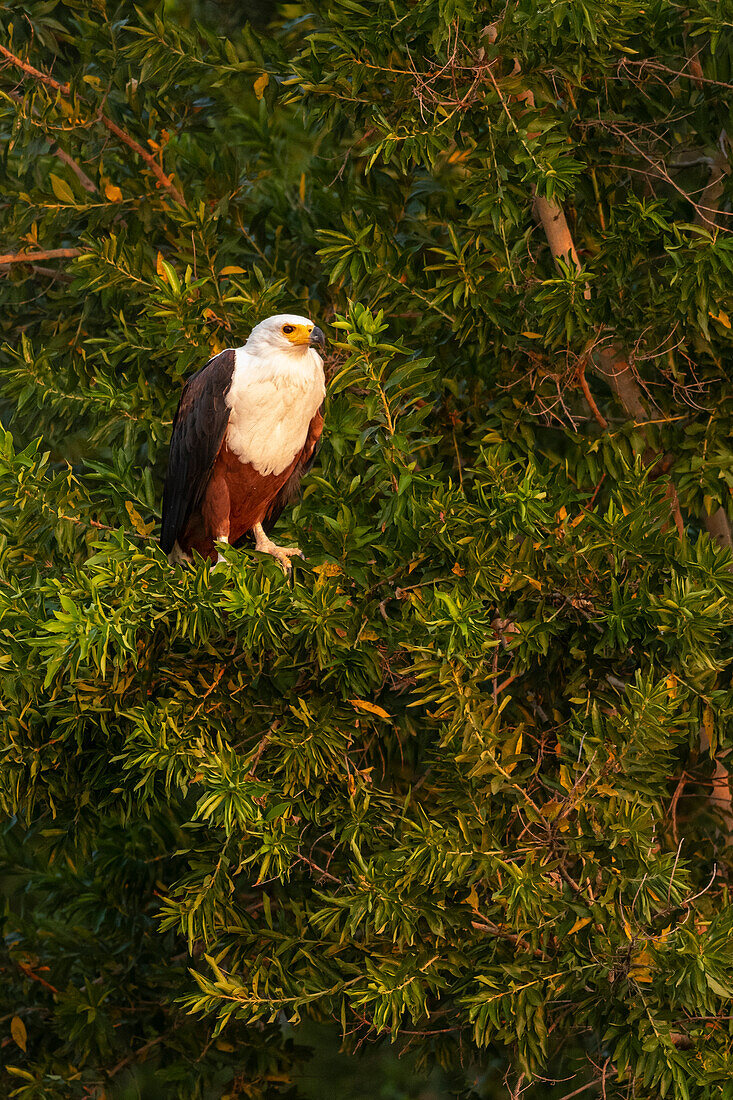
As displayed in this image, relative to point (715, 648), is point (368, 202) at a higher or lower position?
higher

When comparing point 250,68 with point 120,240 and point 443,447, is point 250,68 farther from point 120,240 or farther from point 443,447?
point 443,447

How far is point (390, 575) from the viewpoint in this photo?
3.52 m

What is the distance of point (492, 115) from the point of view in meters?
3.98

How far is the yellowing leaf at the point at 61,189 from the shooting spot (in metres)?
4.89

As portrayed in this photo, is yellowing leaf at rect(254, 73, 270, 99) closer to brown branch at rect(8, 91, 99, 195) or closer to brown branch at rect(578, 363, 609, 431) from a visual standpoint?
brown branch at rect(8, 91, 99, 195)

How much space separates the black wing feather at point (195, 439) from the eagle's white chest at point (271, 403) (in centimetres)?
4

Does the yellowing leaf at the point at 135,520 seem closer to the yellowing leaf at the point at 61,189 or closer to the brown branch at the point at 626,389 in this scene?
the yellowing leaf at the point at 61,189

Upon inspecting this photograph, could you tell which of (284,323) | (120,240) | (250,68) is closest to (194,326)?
(284,323)

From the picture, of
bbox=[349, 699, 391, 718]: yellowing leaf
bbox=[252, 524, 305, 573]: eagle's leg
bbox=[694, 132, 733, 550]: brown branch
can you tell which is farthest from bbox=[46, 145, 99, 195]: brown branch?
bbox=[349, 699, 391, 718]: yellowing leaf

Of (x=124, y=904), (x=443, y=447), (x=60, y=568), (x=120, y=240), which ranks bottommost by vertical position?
(x=124, y=904)

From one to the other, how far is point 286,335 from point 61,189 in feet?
4.86

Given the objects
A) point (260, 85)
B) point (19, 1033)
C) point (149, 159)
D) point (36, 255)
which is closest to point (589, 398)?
point (260, 85)

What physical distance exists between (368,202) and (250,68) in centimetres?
69

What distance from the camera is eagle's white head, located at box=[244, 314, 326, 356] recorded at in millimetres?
4000
